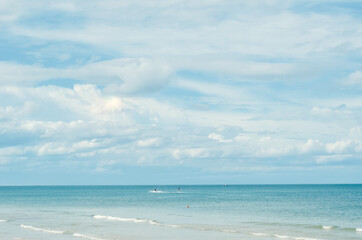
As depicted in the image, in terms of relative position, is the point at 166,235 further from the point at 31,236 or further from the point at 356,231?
the point at 356,231

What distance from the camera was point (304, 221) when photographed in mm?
57594

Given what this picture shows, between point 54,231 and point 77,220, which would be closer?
point 54,231

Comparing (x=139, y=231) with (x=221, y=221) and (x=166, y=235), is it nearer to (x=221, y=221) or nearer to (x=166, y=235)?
(x=166, y=235)

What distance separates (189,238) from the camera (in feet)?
136

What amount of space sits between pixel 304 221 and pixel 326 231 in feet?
34.7

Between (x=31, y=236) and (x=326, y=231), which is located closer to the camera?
(x=31, y=236)

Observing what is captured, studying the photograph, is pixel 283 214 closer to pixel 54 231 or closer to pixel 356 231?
pixel 356 231

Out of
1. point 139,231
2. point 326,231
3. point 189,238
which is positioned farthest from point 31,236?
point 326,231

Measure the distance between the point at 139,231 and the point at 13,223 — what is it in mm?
17382

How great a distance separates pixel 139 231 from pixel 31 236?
10.2 m

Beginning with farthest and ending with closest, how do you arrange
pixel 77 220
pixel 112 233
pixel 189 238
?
pixel 77 220 → pixel 112 233 → pixel 189 238

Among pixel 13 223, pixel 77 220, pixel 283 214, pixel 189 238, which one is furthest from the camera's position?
pixel 283 214

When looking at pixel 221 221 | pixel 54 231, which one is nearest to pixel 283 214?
pixel 221 221

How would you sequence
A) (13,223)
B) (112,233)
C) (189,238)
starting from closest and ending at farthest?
(189,238) < (112,233) < (13,223)
